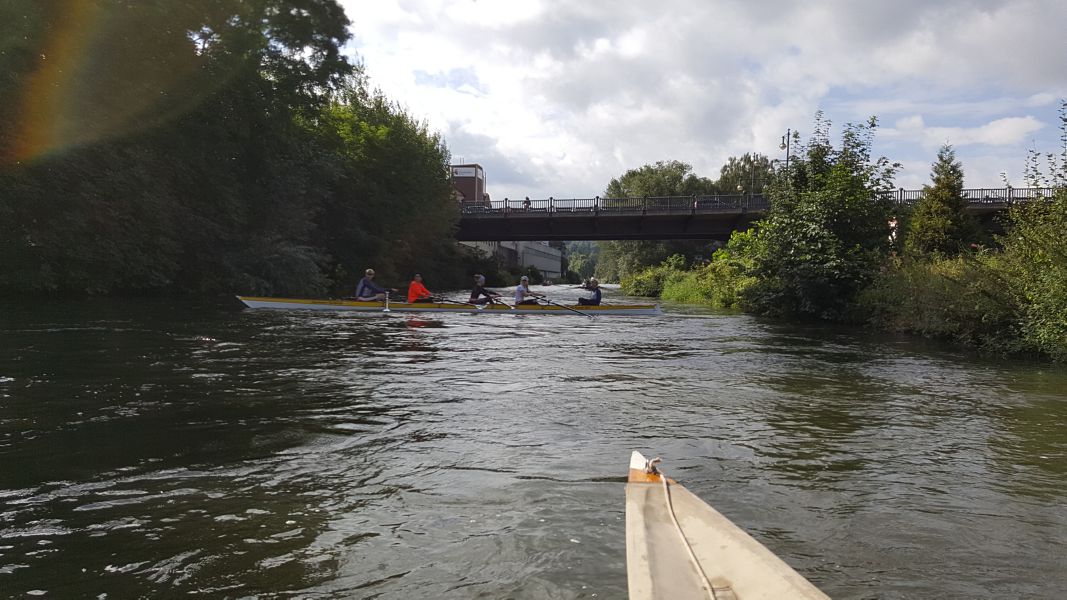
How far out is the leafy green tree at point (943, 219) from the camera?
26812 mm

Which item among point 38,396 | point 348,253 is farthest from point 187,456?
point 348,253

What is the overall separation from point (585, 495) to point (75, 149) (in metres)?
21.8

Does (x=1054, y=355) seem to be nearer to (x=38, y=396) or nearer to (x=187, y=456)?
(x=187, y=456)

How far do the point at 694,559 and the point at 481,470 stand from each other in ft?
9.24

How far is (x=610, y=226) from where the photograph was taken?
46.8m

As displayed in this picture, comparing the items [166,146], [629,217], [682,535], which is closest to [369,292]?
[166,146]

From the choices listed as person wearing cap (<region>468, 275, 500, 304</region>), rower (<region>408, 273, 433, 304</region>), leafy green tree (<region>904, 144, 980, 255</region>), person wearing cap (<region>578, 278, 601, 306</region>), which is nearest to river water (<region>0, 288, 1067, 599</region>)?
rower (<region>408, 273, 433, 304</region>)

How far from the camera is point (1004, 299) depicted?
557 inches

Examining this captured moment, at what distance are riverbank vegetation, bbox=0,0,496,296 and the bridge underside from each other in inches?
641

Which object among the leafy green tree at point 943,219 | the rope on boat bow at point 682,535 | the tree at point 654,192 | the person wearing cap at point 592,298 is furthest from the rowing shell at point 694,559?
the tree at point 654,192

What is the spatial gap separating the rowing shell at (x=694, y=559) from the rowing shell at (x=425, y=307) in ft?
58.7

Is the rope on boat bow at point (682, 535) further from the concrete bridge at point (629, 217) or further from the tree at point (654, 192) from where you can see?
the tree at point (654, 192)

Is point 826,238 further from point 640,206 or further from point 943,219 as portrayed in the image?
point 640,206

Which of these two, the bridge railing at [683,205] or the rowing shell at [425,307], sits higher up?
the bridge railing at [683,205]
